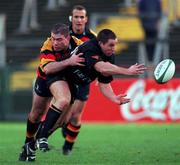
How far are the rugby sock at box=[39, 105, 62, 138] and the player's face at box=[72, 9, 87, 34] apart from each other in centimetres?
280

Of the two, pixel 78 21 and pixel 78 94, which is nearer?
pixel 78 94

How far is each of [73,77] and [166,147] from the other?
3.03 m

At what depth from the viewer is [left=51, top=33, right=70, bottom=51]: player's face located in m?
12.1

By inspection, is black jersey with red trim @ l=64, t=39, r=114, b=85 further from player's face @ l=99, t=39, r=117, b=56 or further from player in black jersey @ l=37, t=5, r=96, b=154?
player in black jersey @ l=37, t=5, r=96, b=154

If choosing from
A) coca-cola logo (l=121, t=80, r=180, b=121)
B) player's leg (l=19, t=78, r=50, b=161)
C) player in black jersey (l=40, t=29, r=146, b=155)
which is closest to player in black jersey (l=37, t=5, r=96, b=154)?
player's leg (l=19, t=78, r=50, b=161)

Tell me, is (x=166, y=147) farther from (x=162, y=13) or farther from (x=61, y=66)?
(x=162, y=13)

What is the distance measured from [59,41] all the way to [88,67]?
59 cm

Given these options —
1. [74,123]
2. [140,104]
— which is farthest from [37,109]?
[140,104]

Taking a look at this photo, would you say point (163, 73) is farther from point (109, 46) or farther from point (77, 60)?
point (77, 60)

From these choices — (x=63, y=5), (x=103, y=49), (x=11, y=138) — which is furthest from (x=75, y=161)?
(x=63, y=5)

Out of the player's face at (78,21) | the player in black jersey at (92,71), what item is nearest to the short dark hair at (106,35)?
the player in black jersey at (92,71)

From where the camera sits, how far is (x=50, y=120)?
12.0m

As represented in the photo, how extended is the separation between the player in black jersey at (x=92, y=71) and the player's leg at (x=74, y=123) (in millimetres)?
1173

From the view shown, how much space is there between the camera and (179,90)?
21.8 metres
